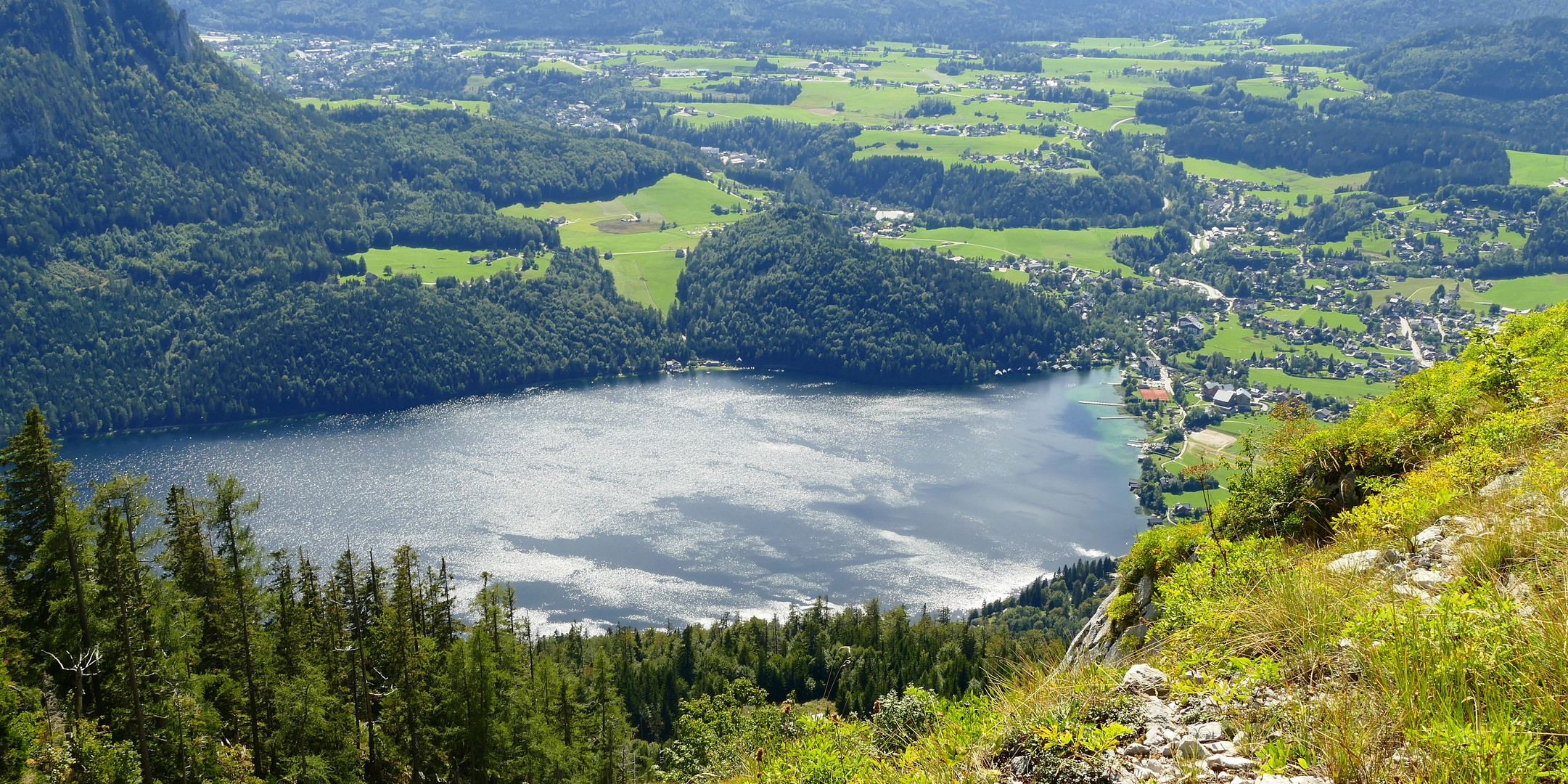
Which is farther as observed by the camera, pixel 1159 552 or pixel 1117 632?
pixel 1117 632

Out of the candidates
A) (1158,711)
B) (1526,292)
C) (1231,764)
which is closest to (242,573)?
(1158,711)

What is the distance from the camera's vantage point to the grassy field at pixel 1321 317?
16300cm

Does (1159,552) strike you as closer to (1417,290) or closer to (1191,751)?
(1191,751)

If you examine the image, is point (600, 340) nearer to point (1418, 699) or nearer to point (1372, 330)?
point (1372, 330)

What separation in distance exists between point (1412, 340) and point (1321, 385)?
2449 cm

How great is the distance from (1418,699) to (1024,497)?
105 m

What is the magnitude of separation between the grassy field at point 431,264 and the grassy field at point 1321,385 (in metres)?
112

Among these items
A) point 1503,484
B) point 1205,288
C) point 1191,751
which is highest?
point 1503,484

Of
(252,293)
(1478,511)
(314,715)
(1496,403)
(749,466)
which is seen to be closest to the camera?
(1478,511)

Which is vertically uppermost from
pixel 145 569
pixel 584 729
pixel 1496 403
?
pixel 1496 403

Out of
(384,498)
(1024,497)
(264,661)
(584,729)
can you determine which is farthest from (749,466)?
(264,661)

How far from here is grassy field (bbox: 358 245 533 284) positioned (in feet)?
597

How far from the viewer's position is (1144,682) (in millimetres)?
9570

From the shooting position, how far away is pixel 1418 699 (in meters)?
7.44
